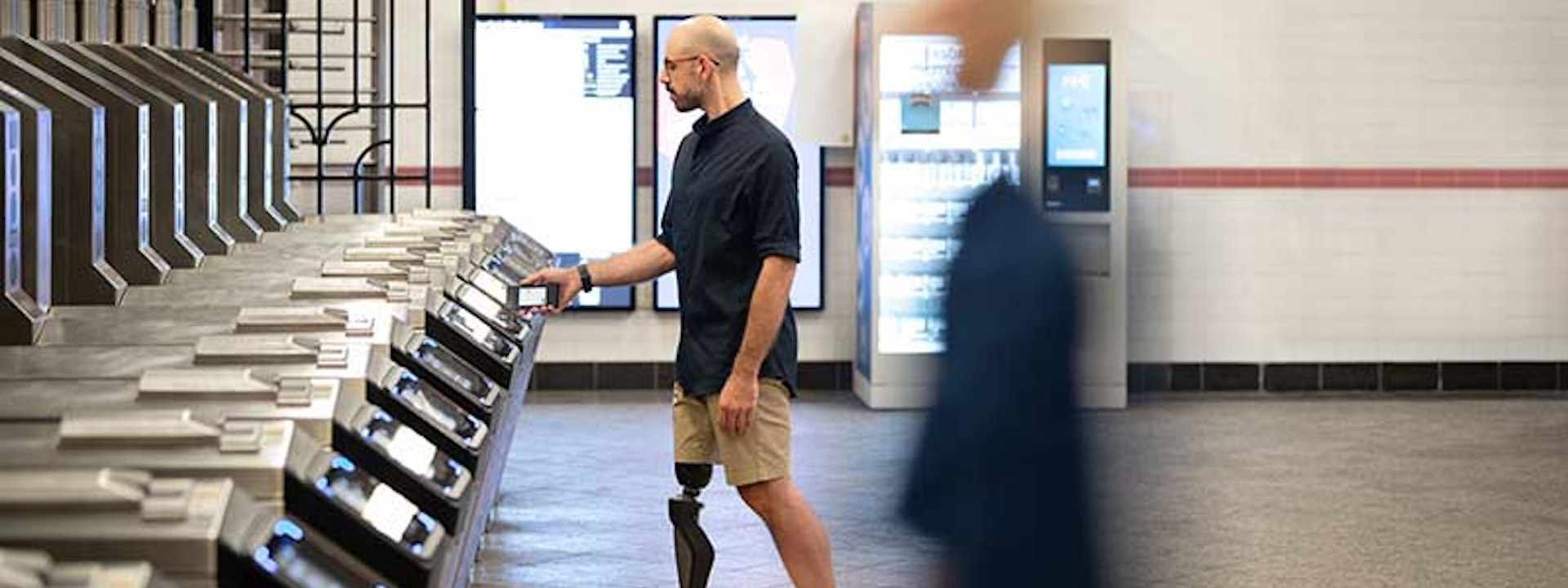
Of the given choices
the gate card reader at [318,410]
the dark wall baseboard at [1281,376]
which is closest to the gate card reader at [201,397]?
the gate card reader at [318,410]

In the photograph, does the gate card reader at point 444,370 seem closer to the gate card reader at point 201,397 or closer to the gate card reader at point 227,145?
the gate card reader at point 201,397

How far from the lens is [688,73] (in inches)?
251

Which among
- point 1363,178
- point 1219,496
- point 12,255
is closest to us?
point 12,255

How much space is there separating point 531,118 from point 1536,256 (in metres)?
5.86

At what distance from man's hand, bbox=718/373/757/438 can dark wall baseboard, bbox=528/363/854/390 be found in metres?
8.22

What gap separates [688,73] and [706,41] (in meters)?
0.09

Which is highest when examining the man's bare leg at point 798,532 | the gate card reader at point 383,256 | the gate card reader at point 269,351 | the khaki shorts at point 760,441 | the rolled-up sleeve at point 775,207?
the rolled-up sleeve at point 775,207

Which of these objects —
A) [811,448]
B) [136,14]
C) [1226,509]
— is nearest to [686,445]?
[136,14]

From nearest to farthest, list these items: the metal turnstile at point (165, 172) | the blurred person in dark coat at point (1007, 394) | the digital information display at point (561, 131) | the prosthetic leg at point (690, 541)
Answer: the blurred person in dark coat at point (1007, 394) → the metal turnstile at point (165, 172) → the prosthetic leg at point (690, 541) → the digital information display at point (561, 131)

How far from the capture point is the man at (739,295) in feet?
20.2

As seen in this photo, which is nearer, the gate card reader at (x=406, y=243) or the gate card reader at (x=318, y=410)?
the gate card reader at (x=318, y=410)

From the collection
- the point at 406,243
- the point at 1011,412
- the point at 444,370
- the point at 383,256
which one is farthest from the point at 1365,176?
the point at 1011,412

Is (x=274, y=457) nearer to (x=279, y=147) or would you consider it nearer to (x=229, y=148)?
(x=229, y=148)

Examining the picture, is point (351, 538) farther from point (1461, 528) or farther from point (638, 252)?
point (1461, 528)
